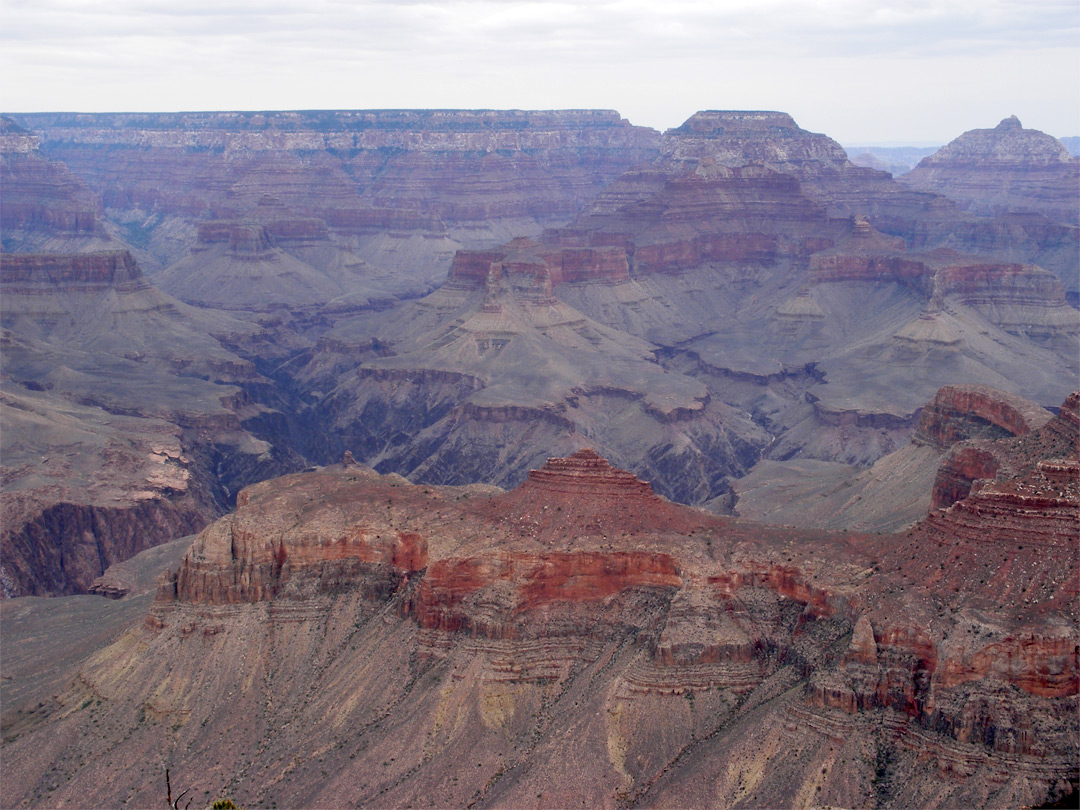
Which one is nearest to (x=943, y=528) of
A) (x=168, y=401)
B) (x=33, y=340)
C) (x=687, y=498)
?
(x=687, y=498)

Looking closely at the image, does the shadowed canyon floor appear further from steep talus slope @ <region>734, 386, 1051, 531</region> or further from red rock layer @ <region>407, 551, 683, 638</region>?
red rock layer @ <region>407, 551, 683, 638</region>

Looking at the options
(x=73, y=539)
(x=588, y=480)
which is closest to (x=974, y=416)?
(x=588, y=480)

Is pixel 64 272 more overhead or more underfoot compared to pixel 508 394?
more overhead

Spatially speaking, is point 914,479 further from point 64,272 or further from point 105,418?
point 64,272

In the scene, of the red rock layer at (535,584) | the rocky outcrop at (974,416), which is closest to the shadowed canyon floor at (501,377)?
the rocky outcrop at (974,416)

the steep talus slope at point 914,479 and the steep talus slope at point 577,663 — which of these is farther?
the steep talus slope at point 914,479

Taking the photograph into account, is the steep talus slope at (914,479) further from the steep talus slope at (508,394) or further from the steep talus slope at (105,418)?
the steep talus slope at (105,418)
